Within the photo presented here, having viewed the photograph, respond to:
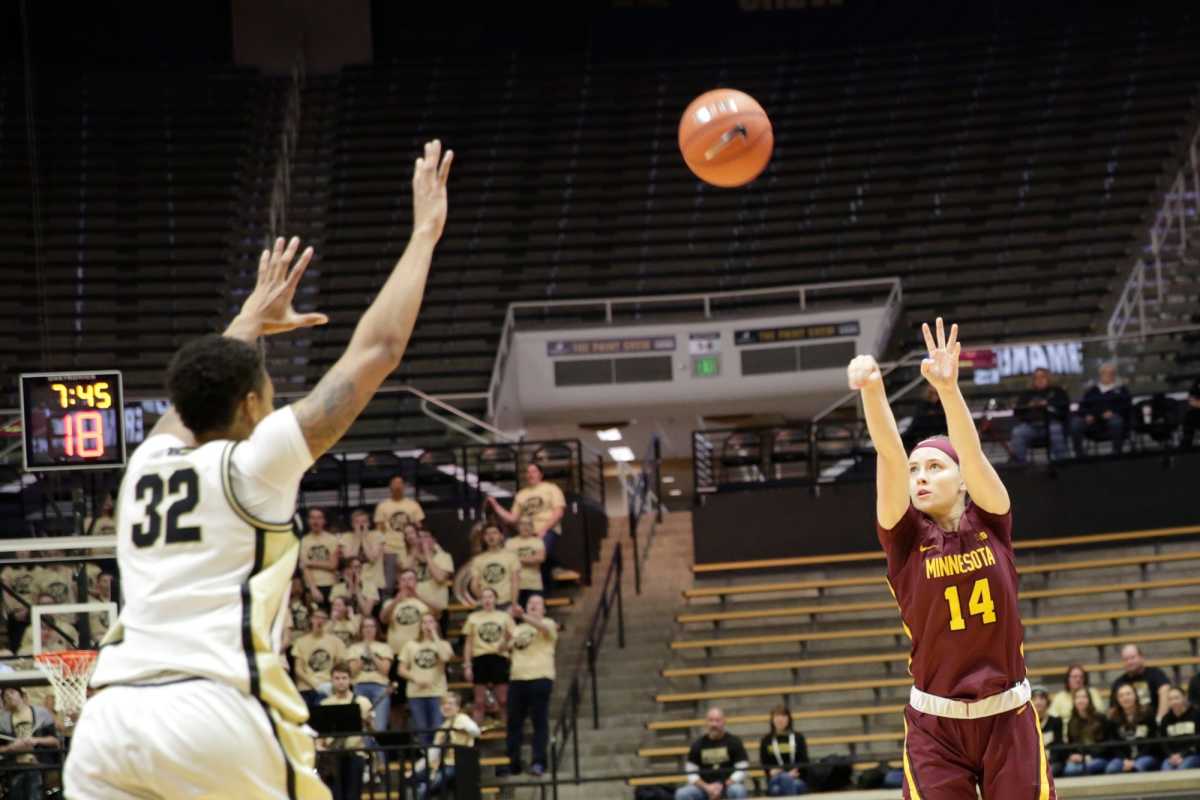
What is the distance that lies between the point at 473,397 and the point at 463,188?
17.6 feet

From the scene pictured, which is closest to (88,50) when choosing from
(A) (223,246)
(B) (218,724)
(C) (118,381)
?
(A) (223,246)

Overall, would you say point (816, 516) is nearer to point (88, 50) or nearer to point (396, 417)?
point (396, 417)

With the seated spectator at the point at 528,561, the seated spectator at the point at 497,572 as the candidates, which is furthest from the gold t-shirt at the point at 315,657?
the seated spectator at the point at 528,561

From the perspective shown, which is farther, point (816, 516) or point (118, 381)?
point (816, 516)

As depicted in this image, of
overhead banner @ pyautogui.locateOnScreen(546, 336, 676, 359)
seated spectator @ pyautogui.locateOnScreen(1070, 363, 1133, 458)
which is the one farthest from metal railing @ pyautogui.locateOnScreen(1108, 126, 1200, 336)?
overhead banner @ pyautogui.locateOnScreen(546, 336, 676, 359)

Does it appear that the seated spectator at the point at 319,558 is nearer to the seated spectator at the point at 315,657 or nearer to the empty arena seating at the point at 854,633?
the seated spectator at the point at 315,657

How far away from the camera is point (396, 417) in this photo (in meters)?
20.9

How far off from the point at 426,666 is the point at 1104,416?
7.76 meters

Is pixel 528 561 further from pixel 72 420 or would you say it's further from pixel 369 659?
pixel 72 420

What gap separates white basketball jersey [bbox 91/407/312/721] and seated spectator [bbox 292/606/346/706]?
10946mm

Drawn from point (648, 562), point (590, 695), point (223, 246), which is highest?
point (223, 246)

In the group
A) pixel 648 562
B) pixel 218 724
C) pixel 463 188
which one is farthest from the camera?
pixel 463 188

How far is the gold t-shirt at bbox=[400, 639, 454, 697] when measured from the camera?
592 inches

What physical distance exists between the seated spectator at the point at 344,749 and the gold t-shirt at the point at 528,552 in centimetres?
237
